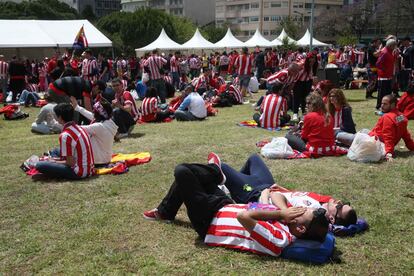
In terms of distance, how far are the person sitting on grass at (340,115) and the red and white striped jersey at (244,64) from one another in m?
7.78

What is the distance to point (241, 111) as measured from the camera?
41.8 ft

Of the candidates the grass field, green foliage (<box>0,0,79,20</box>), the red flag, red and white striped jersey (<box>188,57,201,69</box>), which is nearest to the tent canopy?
red and white striped jersey (<box>188,57,201,69</box>)

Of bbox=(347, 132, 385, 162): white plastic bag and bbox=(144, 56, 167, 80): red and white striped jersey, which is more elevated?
bbox=(144, 56, 167, 80): red and white striped jersey

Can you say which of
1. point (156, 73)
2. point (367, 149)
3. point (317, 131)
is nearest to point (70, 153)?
point (317, 131)

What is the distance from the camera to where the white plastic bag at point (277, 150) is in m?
6.95

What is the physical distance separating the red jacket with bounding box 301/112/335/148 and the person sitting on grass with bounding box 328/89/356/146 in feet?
1.47

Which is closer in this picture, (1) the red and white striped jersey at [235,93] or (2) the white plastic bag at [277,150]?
(2) the white plastic bag at [277,150]

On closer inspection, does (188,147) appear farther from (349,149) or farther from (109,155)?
(349,149)

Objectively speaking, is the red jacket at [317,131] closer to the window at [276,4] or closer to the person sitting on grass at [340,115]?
the person sitting on grass at [340,115]

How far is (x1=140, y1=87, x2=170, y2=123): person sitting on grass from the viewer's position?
35.8ft

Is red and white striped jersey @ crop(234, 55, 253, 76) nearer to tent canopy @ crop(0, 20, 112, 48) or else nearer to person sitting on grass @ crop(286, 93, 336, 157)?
person sitting on grass @ crop(286, 93, 336, 157)

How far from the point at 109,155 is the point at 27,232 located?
2362mm

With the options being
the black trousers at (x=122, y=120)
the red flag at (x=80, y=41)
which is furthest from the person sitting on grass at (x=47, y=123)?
the red flag at (x=80, y=41)

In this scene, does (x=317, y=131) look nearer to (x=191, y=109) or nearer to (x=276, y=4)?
(x=191, y=109)
